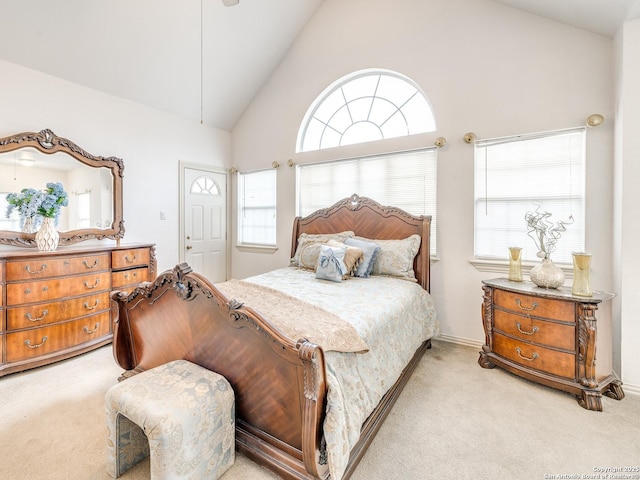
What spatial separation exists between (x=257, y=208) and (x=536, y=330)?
3.88m

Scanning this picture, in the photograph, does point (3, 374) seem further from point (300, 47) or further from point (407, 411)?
point (300, 47)

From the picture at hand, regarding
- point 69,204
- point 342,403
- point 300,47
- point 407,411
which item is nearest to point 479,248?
point 407,411

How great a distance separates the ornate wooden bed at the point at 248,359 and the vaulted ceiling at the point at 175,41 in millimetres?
2750

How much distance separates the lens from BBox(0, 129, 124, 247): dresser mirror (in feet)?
9.40

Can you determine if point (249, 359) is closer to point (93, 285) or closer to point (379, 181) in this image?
point (93, 285)

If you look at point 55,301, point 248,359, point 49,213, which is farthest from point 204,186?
point 248,359

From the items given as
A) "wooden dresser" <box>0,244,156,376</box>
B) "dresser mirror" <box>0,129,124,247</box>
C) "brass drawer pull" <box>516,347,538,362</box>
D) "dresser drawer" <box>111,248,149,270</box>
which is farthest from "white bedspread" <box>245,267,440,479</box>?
"dresser mirror" <box>0,129,124,247</box>

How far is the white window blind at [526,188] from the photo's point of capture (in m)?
2.63

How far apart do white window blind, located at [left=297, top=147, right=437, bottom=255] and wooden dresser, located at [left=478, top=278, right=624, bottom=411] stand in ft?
3.40

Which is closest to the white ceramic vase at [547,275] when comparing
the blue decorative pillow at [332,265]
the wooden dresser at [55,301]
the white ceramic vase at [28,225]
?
the blue decorative pillow at [332,265]

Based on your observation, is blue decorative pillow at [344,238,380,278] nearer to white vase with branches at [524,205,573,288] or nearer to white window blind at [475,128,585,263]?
white window blind at [475,128,585,263]

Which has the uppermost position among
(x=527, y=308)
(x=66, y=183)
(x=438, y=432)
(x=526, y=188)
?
(x=66, y=183)

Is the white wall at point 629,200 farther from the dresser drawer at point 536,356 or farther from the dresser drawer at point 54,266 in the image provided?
the dresser drawer at point 54,266

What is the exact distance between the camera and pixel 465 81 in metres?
3.05
